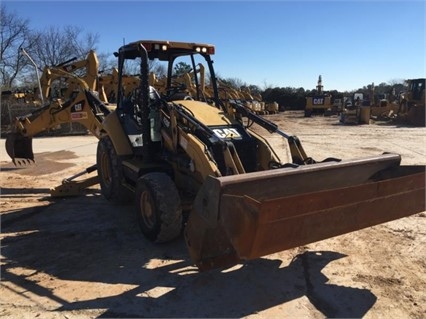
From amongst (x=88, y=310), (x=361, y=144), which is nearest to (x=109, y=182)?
(x=88, y=310)

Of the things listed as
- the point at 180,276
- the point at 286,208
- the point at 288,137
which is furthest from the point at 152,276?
the point at 288,137

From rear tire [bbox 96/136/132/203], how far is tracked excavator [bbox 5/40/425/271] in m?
0.02

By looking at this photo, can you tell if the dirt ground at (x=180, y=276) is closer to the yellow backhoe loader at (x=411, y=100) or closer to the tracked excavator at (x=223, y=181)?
the tracked excavator at (x=223, y=181)

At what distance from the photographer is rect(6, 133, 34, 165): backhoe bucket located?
30.1ft

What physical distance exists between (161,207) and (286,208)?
5.83ft

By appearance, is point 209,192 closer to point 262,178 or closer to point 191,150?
point 262,178

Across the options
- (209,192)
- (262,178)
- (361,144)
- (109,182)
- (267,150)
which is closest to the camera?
(209,192)

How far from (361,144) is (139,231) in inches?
478

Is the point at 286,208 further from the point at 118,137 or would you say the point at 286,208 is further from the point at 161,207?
the point at 118,137

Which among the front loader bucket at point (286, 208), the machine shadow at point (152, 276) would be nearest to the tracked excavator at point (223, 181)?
the front loader bucket at point (286, 208)

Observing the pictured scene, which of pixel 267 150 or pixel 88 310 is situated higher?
pixel 267 150

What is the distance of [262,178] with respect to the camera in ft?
13.2

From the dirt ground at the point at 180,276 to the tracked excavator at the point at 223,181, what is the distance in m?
0.32

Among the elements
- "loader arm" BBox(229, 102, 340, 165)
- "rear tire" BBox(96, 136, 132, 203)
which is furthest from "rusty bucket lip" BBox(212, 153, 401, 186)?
"rear tire" BBox(96, 136, 132, 203)
